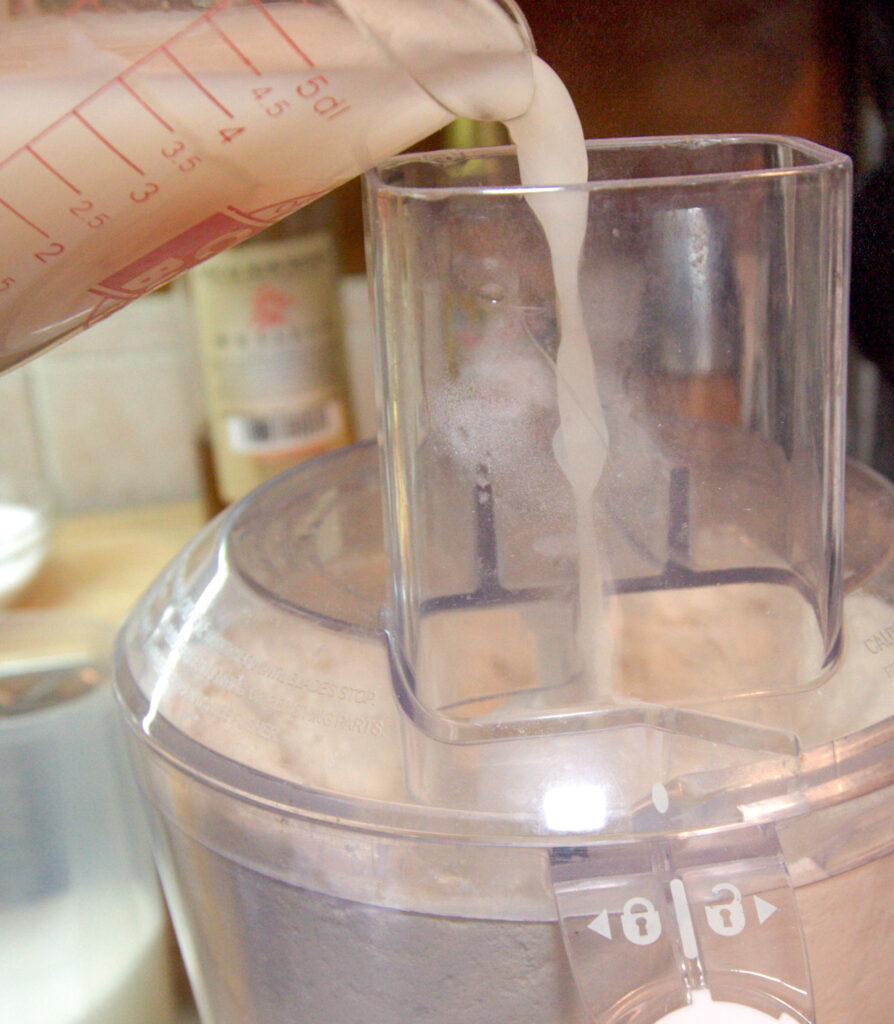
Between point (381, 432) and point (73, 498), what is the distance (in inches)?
22.0

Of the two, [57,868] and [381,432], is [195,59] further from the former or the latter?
[57,868]

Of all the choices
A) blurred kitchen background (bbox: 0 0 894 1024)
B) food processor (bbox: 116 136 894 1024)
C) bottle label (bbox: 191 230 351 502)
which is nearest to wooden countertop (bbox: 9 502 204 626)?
blurred kitchen background (bbox: 0 0 894 1024)

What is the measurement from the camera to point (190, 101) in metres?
0.26

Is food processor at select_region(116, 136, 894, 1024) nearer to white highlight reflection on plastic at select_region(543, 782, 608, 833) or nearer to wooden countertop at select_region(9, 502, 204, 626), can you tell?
white highlight reflection on plastic at select_region(543, 782, 608, 833)

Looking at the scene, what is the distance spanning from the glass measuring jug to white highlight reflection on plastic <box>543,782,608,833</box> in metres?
0.16

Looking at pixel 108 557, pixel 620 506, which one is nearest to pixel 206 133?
pixel 620 506

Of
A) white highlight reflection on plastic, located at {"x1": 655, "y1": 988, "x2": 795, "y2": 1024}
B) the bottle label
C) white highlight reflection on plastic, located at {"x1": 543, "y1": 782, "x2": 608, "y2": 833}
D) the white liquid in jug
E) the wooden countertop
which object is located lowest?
the wooden countertop

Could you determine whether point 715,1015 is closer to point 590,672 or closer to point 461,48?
point 590,672

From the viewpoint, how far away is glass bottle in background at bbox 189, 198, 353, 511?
2.13ft

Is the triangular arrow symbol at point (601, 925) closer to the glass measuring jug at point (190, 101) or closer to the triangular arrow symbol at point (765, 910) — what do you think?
the triangular arrow symbol at point (765, 910)

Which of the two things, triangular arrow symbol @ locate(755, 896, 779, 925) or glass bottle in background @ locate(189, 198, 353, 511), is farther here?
glass bottle in background @ locate(189, 198, 353, 511)

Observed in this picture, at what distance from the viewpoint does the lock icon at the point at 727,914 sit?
0.91 ft

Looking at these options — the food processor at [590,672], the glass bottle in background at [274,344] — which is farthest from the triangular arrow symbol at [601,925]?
the glass bottle in background at [274,344]

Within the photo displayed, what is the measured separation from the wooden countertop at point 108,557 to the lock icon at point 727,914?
1.50 ft
